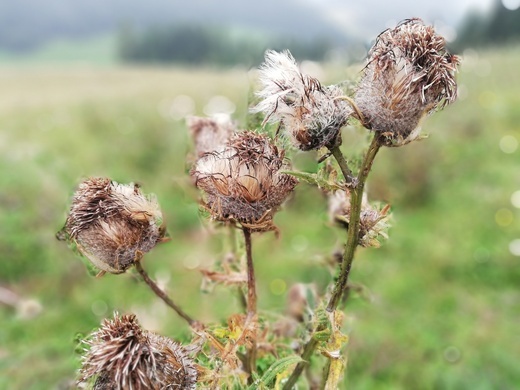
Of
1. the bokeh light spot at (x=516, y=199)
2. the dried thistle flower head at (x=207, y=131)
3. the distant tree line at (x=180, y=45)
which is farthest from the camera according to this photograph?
the distant tree line at (x=180, y=45)

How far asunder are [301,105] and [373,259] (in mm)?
5671

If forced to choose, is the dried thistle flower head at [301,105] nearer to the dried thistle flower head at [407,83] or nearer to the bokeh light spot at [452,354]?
the dried thistle flower head at [407,83]

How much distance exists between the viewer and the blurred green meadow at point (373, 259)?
437 cm

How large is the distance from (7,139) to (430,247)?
24.5 ft

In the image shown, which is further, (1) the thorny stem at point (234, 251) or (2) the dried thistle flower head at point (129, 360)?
(1) the thorny stem at point (234, 251)

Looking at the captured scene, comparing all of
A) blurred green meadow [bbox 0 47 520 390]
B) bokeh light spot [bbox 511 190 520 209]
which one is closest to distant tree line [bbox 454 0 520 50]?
blurred green meadow [bbox 0 47 520 390]

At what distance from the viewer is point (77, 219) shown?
110 cm

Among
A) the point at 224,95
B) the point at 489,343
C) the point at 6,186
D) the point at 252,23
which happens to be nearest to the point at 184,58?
the point at 224,95

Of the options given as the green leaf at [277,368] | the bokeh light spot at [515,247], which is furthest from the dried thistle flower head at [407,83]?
the bokeh light spot at [515,247]

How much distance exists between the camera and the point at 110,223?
3.60ft

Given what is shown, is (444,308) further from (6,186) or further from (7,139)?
(7,139)

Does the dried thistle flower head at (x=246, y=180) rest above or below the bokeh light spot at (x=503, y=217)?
below

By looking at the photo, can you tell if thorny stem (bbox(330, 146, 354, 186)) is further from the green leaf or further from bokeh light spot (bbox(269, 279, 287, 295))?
bokeh light spot (bbox(269, 279, 287, 295))

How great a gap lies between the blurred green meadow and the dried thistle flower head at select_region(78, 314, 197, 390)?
2.23 ft
